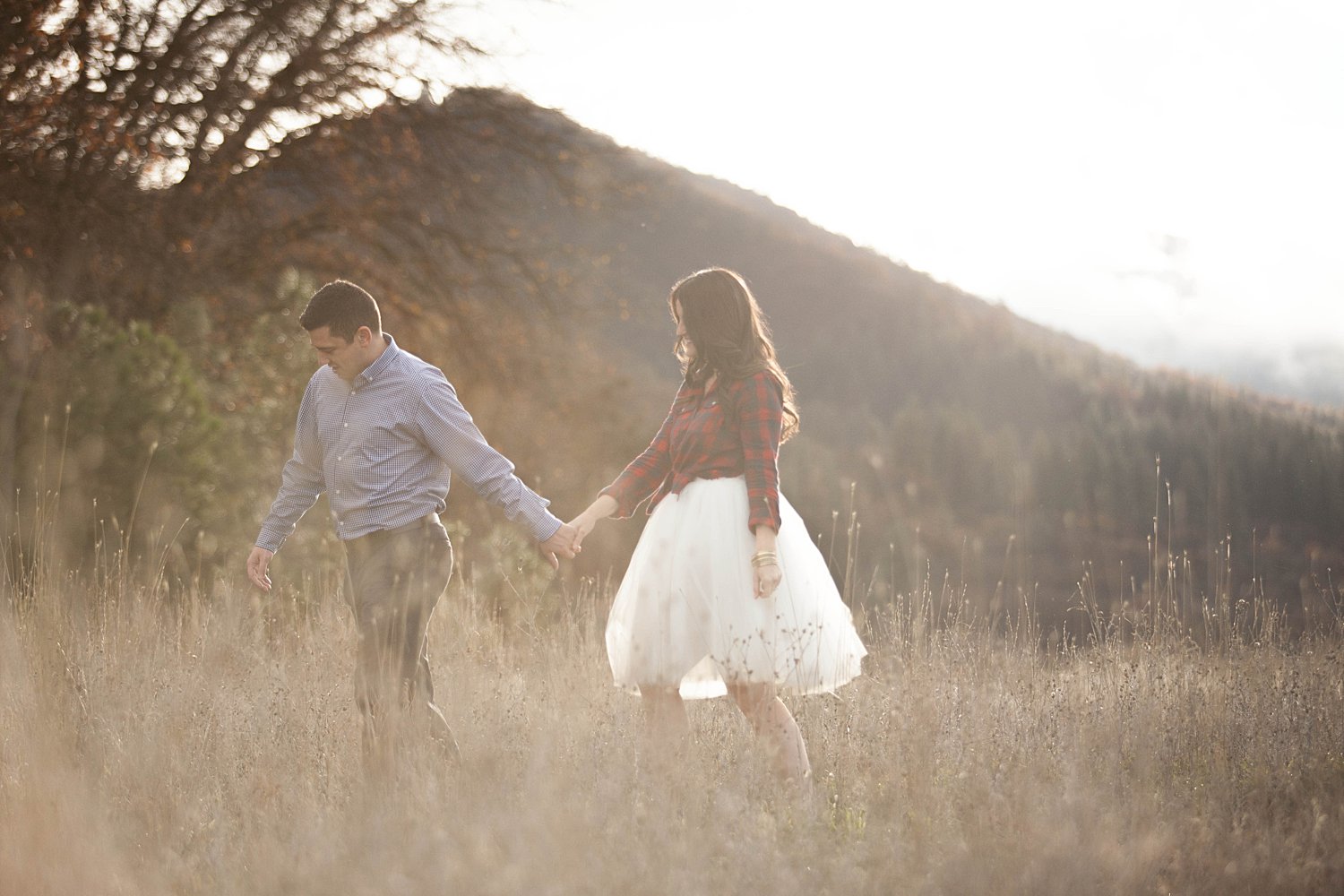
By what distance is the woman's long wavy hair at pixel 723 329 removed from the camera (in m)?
3.38

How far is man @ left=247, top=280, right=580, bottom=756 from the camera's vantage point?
3.45 meters

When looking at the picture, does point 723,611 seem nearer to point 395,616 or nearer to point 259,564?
point 395,616

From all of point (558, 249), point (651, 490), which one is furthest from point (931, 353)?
point (651, 490)

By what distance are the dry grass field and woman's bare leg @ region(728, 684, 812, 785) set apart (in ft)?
0.28

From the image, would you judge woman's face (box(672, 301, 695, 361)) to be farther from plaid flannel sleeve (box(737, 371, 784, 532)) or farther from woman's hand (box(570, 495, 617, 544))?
woman's hand (box(570, 495, 617, 544))

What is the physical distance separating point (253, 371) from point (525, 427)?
440cm

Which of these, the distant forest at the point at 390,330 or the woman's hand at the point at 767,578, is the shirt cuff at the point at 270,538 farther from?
the distant forest at the point at 390,330

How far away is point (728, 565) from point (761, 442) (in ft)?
1.24

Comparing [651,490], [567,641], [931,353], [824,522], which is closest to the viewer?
[651,490]

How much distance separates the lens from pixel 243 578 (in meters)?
6.88

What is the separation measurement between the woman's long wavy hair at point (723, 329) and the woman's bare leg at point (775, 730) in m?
0.77

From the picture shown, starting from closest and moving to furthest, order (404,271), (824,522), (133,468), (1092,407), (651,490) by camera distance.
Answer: (651,490), (133,468), (404,271), (824,522), (1092,407)

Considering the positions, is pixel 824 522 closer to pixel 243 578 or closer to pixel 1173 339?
pixel 243 578

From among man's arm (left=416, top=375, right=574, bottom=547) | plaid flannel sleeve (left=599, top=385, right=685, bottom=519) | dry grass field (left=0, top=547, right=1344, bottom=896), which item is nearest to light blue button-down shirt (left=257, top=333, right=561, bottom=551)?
man's arm (left=416, top=375, right=574, bottom=547)
